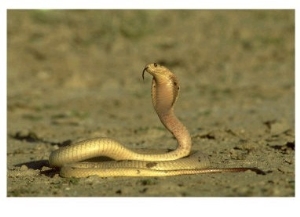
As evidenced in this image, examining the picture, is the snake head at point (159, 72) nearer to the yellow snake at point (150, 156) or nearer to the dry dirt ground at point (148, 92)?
the yellow snake at point (150, 156)

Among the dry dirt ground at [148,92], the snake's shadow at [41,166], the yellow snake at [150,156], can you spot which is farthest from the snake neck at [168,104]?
the snake's shadow at [41,166]

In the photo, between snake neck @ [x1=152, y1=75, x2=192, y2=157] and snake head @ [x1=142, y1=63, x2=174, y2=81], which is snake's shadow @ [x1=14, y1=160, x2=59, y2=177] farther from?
snake head @ [x1=142, y1=63, x2=174, y2=81]

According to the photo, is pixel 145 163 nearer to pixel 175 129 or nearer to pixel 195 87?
pixel 175 129

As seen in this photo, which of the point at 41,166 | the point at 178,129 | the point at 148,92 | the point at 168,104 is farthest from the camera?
the point at 148,92

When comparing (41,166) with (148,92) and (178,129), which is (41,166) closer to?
(178,129)

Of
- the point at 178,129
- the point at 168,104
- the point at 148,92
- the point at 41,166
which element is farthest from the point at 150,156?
the point at 148,92
